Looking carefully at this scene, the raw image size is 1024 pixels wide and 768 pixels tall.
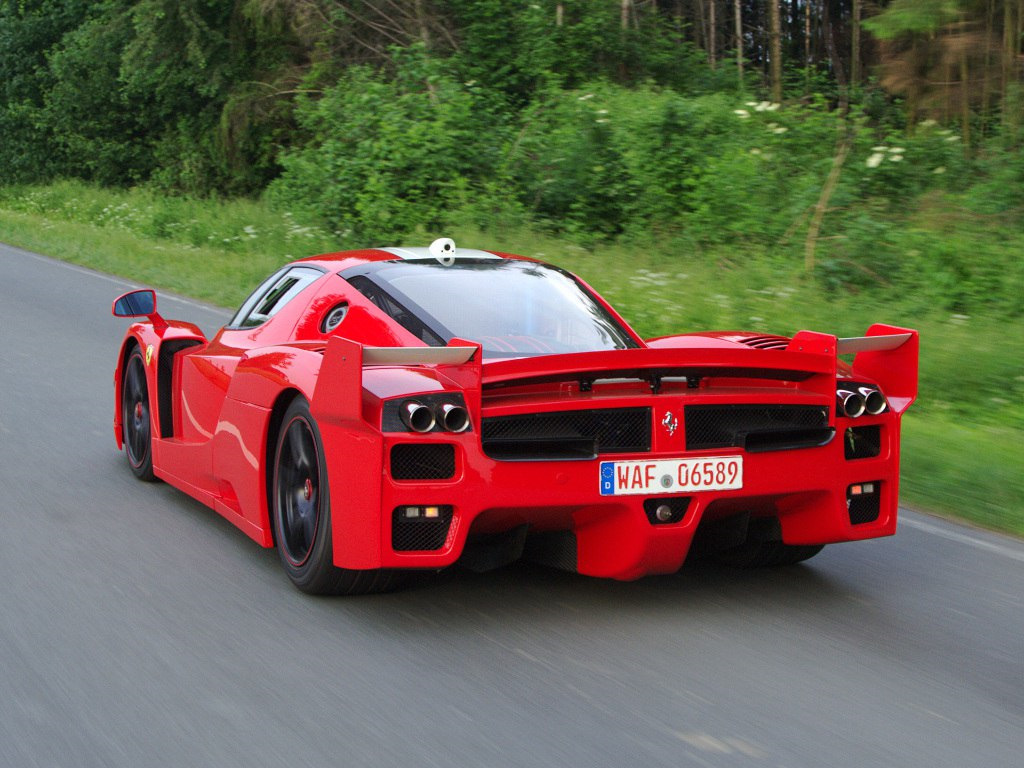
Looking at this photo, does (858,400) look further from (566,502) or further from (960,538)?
(960,538)

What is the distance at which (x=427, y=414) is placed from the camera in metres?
4.07

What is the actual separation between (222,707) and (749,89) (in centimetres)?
2466

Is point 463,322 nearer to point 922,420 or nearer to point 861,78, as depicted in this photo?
point 922,420

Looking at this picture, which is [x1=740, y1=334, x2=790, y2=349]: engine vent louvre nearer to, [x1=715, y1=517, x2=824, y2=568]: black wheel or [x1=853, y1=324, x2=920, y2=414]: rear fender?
[x1=853, y1=324, x2=920, y2=414]: rear fender

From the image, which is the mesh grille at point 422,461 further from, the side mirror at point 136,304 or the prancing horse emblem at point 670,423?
the side mirror at point 136,304

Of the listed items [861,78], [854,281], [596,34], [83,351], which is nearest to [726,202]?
[854,281]

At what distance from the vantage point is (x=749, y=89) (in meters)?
26.5

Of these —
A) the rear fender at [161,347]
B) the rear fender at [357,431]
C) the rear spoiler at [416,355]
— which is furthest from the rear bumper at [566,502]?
the rear fender at [161,347]

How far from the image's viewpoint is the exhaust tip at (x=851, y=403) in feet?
15.1

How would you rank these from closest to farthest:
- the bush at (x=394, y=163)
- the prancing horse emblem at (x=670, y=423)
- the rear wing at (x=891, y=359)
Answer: the prancing horse emblem at (x=670, y=423)
the rear wing at (x=891, y=359)
the bush at (x=394, y=163)

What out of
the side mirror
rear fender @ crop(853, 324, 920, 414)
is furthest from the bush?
rear fender @ crop(853, 324, 920, 414)

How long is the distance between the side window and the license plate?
5.81 ft

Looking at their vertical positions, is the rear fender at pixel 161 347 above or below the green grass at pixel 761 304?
above

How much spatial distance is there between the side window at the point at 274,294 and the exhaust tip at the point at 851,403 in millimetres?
2123
